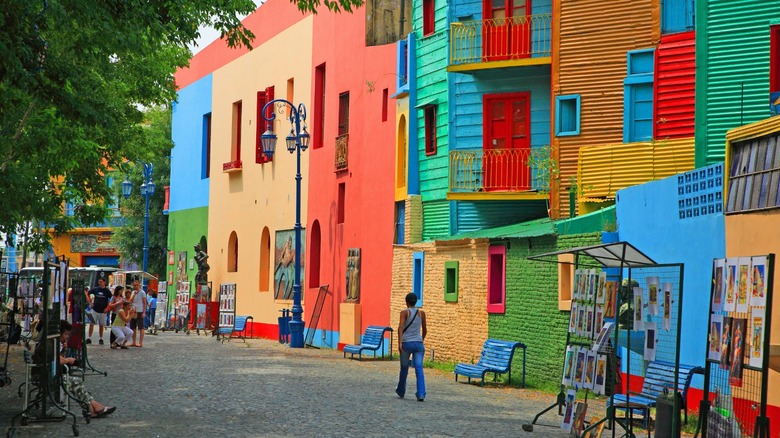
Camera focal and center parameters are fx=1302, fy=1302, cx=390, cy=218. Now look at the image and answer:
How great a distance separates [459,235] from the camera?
30.2 metres

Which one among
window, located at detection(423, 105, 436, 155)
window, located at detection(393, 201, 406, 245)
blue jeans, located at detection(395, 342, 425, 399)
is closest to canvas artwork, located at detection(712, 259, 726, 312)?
blue jeans, located at detection(395, 342, 425, 399)

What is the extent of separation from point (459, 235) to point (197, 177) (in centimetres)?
2834

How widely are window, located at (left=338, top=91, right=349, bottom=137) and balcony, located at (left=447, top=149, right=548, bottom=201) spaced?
8792 millimetres

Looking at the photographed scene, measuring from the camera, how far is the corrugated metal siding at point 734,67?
1983 cm

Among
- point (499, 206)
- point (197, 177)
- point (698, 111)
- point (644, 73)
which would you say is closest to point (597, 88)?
point (644, 73)

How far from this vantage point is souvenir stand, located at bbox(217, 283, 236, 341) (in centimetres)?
4216

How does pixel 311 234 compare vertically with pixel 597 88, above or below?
below

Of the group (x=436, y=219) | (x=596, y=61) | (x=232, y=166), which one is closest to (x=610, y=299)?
(x=596, y=61)

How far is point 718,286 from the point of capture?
36.4 feet

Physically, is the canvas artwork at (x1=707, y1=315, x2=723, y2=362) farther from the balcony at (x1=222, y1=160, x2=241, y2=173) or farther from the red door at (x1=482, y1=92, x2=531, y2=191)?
the balcony at (x1=222, y1=160, x2=241, y2=173)

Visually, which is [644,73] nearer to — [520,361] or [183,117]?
[520,361]

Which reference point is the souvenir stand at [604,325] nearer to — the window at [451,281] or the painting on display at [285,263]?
the window at [451,281]

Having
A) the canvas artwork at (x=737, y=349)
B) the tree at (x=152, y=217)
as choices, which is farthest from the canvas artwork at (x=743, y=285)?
the tree at (x=152, y=217)

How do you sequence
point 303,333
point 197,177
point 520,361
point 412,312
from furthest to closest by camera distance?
point 197,177
point 303,333
point 520,361
point 412,312
